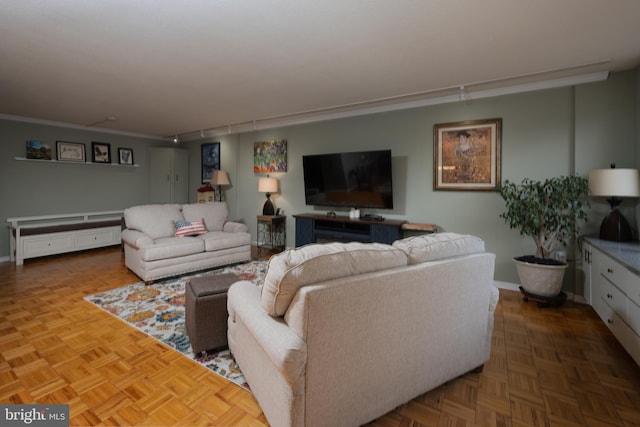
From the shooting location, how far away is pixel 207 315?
2.13 metres

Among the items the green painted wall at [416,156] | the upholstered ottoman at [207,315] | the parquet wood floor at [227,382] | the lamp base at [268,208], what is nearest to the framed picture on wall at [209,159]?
the green painted wall at [416,156]

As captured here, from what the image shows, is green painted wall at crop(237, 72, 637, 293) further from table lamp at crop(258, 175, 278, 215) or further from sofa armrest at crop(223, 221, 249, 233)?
sofa armrest at crop(223, 221, 249, 233)

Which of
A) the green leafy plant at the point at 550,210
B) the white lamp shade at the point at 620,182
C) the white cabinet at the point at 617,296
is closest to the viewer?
the white cabinet at the point at 617,296

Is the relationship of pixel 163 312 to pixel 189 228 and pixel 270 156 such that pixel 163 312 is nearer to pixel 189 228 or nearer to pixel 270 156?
pixel 189 228

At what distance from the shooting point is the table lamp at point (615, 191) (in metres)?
2.71

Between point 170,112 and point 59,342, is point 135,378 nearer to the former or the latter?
point 59,342

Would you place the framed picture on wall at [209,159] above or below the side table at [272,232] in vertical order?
above

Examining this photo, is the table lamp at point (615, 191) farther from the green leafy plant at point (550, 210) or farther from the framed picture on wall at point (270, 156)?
the framed picture on wall at point (270, 156)

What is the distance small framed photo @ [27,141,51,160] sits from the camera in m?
5.30

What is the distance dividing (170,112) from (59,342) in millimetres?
3533

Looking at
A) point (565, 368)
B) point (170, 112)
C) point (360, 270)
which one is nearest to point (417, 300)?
point (360, 270)

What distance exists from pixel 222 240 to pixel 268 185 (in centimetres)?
149

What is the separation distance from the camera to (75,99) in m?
4.11

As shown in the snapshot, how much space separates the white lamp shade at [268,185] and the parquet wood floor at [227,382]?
3.11 m
